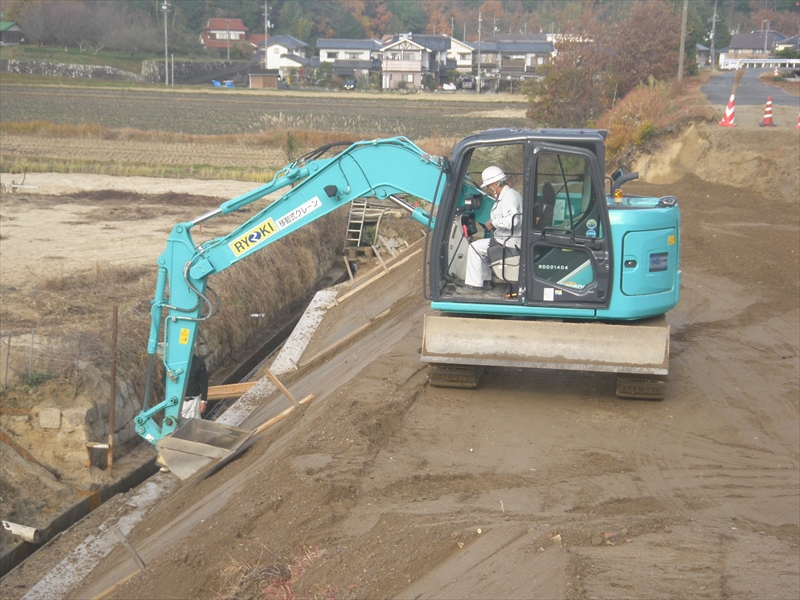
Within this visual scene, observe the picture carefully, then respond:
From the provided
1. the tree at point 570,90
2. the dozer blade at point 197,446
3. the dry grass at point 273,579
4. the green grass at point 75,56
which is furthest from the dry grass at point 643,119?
the green grass at point 75,56

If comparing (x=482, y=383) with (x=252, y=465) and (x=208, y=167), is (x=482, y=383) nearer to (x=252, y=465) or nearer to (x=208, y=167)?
(x=252, y=465)

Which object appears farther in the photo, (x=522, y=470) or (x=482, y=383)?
(x=482, y=383)

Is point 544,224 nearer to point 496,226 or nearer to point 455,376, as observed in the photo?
point 496,226

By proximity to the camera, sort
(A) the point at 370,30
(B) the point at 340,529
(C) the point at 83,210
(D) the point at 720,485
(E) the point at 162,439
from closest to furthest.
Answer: (B) the point at 340,529
(D) the point at 720,485
(E) the point at 162,439
(C) the point at 83,210
(A) the point at 370,30

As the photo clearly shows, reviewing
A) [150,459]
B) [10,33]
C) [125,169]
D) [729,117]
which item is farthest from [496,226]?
[10,33]

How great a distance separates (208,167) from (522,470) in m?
27.1

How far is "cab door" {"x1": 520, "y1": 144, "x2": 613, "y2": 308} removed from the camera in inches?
322

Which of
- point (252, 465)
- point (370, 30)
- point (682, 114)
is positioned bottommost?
point (252, 465)

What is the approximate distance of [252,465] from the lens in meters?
8.65

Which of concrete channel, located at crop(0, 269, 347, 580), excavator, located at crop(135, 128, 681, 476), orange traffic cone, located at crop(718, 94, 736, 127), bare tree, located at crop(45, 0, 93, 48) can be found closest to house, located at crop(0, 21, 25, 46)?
bare tree, located at crop(45, 0, 93, 48)

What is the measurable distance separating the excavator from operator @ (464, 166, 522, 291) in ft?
0.13

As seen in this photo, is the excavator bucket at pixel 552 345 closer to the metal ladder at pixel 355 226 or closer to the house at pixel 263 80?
the metal ladder at pixel 355 226

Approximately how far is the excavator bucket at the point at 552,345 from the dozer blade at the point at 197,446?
7.54 feet

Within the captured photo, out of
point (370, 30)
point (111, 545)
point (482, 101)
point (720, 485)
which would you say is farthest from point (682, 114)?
point (370, 30)
